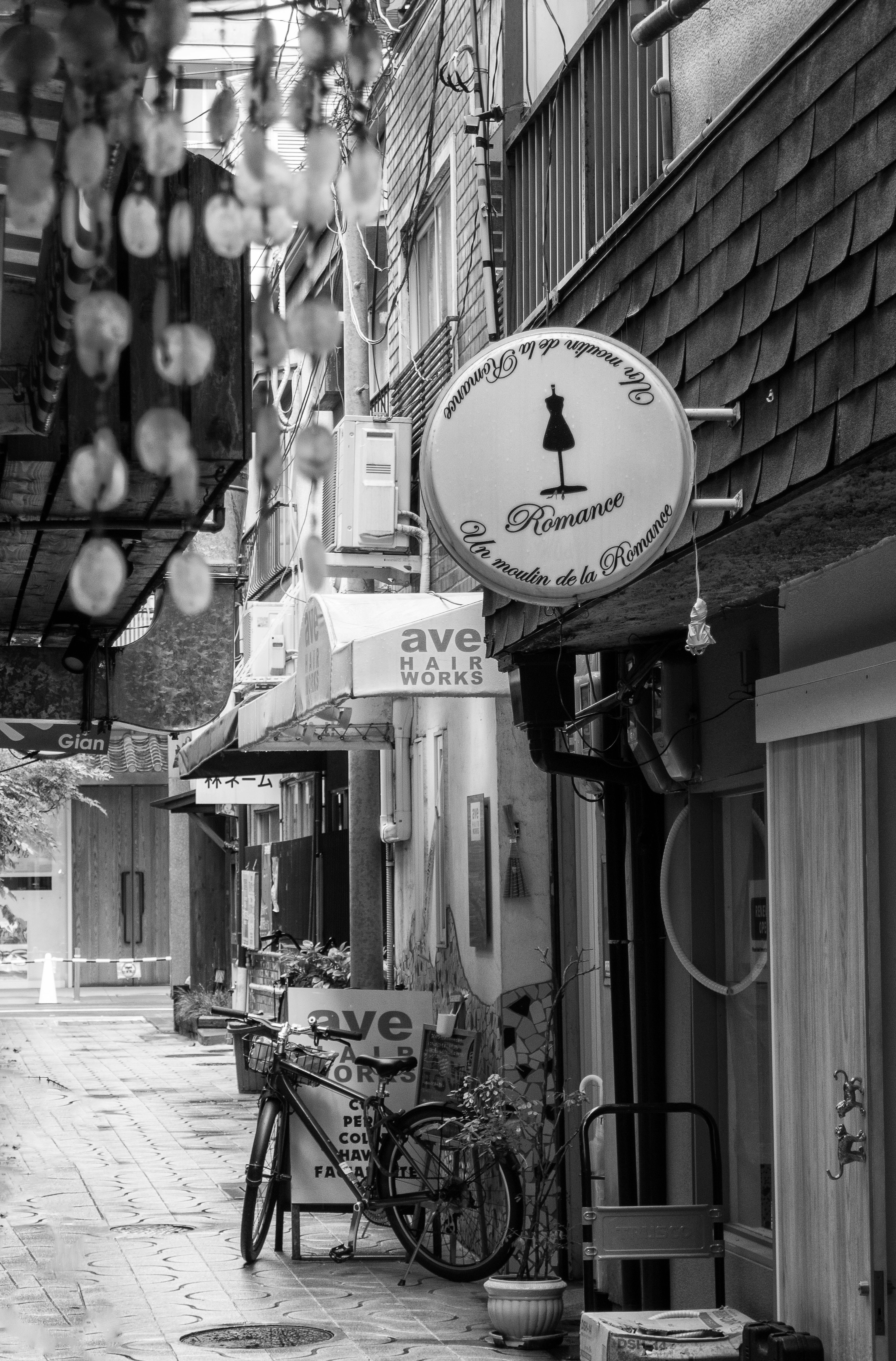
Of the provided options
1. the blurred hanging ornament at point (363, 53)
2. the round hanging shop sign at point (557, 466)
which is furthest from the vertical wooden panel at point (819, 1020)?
the blurred hanging ornament at point (363, 53)

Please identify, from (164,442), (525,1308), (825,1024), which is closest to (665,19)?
(825,1024)

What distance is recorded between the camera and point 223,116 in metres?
1.76

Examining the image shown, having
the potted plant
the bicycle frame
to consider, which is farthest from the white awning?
the bicycle frame

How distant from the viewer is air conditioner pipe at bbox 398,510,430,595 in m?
11.8

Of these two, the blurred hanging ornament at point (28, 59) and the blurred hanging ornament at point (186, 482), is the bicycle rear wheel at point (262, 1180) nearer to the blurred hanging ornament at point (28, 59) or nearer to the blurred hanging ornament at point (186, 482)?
the blurred hanging ornament at point (186, 482)

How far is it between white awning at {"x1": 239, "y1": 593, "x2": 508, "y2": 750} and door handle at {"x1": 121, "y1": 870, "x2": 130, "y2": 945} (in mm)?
26042

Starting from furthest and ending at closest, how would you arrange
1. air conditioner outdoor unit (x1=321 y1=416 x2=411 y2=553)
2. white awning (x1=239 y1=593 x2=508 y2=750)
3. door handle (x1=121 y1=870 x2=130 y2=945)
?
door handle (x1=121 y1=870 x2=130 y2=945)
air conditioner outdoor unit (x1=321 y1=416 x2=411 y2=553)
white awning (x1=239 y1=593 x2=508 y2=750)

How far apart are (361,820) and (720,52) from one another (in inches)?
257

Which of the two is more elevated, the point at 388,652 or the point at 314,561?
the point at 388,652

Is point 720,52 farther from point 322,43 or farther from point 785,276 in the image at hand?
point 322,43

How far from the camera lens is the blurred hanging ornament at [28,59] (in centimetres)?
158

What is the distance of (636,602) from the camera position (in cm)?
627

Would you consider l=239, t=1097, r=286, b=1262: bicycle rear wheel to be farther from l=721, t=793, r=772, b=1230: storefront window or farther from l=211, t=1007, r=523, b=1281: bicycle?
l=721, t=793, r=772, b=1230: storefront window

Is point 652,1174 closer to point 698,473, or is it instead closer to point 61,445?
point 698,473
